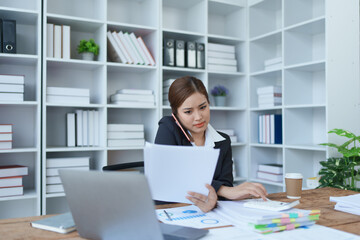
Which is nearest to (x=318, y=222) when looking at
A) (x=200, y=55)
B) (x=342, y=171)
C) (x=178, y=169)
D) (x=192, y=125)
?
(x=178, y=169)

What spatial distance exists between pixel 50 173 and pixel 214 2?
2.15 metres

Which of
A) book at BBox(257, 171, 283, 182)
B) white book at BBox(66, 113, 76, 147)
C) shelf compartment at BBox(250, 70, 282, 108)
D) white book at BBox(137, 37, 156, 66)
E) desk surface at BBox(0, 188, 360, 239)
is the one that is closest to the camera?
desk surface at BBox(0, 188, 360, 239)

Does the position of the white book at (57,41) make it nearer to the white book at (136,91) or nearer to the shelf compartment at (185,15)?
the white book at (136,91)

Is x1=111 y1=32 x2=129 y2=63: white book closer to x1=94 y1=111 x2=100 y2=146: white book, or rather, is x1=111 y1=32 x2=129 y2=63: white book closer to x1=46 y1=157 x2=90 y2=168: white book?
x1=94 y1=111 x2=100 y2=146: white book

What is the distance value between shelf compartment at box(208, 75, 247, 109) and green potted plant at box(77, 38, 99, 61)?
1.24m

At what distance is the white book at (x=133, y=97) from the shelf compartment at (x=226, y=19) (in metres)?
1.15

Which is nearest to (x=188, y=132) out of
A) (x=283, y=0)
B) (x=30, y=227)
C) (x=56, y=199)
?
(x=30, y=227)

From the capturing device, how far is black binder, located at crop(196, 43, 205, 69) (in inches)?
130

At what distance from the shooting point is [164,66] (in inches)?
124

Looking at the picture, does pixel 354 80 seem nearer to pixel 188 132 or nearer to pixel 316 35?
pixel 316 35

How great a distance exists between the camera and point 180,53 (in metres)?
3.23

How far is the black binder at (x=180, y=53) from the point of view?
3.22 m

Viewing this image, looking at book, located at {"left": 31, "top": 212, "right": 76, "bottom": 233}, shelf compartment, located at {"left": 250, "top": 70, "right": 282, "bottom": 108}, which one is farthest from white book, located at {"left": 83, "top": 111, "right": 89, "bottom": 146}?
book, located at {"left": 31, "top": 212, "right": 76, "bottom": 233}

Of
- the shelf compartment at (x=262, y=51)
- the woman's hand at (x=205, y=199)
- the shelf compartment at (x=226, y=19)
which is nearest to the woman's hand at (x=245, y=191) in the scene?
the woman's hand at (x=205, y=199)
